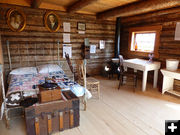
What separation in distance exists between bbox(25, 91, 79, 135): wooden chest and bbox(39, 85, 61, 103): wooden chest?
0.21ft

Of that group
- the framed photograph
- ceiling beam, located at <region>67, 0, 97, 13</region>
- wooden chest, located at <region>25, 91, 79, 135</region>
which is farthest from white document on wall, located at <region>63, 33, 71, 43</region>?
wooden chest, located at <region>25, 91, 79, 135</region>

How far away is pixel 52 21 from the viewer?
4211 millimetres

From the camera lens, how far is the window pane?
458 centimetres

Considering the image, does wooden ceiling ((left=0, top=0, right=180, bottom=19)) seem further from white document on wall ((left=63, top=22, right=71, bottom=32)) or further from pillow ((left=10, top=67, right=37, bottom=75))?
pillow ((left=10, top=67, right=37, bottom=75))

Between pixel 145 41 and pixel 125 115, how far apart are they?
10.5 ft

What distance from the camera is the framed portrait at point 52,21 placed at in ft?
13.5

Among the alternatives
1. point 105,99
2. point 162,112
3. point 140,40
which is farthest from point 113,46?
point 162,112

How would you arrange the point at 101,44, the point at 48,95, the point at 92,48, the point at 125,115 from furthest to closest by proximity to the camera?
the point at 101,44, the point at 92,48, the point at 125,115, the point at 48,95

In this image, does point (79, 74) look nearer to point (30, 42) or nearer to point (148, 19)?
point (30, 42)

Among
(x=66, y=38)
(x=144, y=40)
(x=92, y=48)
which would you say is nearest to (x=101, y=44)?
(x=92, y=48)

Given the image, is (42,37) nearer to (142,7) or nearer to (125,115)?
(142,7)

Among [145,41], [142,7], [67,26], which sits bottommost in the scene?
[145,41]

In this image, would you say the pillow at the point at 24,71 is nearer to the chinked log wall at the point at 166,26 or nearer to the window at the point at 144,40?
the window at the point at 144,40

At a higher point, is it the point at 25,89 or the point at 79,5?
the point at 79,5
